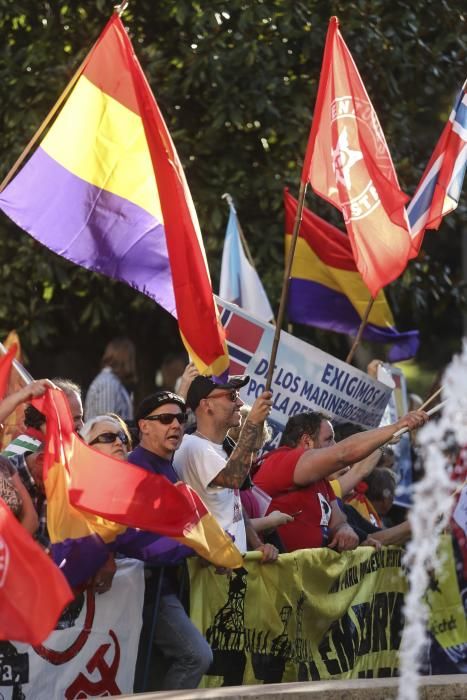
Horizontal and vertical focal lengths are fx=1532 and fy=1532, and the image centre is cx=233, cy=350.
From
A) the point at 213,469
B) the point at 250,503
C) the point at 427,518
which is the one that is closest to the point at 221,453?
the point at 213,469

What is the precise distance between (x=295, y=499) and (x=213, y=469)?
3.14 feet

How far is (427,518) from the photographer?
31.3ft

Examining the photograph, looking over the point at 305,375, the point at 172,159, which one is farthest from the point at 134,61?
the point at 305,375

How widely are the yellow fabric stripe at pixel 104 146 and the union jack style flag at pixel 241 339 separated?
2.17 m

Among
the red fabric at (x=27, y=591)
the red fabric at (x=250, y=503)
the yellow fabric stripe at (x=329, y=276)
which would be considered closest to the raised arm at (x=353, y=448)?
the red fabric at (x=250, y=503)

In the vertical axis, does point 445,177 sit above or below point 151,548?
above

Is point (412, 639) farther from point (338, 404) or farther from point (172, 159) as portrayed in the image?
point (172, 159)

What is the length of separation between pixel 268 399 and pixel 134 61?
180 centimetres

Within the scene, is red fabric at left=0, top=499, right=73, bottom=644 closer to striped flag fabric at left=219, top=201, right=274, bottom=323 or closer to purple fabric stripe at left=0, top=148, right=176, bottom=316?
purple fabric stripe at left=0, top=148, right=176, bottom=316

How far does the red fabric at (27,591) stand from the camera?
5.29 metres

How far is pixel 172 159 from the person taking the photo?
23.7 ft

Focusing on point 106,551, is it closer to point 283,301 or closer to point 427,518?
point 283,301

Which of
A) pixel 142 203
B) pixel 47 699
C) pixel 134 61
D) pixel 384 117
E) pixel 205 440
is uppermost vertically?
pixel 384 117

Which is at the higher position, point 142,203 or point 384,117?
point 384,117
